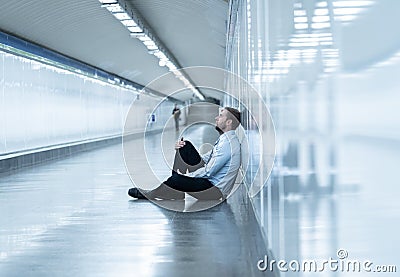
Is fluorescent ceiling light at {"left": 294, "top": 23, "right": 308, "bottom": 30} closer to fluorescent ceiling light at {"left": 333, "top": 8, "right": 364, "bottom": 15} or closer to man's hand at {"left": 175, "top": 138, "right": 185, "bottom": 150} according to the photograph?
fluorescent ceiling light at {"left": 333, "top": 8, "right": 364, "bottom": 15}

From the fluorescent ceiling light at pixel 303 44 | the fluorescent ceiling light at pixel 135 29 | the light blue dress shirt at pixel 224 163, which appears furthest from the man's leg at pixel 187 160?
the fluorescent ceiling light at pixel 135 29

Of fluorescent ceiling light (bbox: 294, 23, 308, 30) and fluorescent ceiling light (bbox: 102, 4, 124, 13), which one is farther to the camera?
fluorescent ceiling light (bbox: 102, 4, 124, 13)

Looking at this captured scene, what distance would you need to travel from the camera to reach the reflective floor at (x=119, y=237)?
5.19m

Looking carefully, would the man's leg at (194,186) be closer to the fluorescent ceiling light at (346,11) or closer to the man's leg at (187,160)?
the man's leg at (187,160)

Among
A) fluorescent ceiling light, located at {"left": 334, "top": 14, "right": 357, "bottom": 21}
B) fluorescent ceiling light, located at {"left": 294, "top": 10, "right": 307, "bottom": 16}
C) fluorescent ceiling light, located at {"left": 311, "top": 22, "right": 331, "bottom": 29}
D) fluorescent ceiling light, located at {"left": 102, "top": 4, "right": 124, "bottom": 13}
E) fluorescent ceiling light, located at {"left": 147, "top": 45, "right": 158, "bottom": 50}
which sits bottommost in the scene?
fluorescent ceiling light, located at {"left": 334, "top": 14, "right": 357, "bottom": 21}

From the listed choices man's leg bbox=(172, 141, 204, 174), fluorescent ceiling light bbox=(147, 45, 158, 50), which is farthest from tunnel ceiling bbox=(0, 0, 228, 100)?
man's leg bbox=(172, 141, 204, 174)

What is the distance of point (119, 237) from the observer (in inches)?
258

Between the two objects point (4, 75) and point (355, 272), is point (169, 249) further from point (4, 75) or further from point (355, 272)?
point (4, 75)

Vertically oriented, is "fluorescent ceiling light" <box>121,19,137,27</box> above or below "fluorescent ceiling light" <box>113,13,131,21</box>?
above

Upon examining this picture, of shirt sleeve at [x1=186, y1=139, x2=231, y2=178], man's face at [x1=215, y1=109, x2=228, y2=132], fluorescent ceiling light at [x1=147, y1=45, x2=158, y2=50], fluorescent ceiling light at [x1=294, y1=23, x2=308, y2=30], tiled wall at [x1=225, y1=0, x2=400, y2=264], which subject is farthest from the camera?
fluorescent ceiling light at [x1=147, y1=45, x2=158, y2=50]

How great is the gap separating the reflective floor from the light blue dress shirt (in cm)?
35

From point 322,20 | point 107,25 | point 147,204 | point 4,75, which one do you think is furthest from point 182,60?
point 322,20

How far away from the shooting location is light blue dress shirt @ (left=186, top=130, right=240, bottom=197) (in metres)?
8.84

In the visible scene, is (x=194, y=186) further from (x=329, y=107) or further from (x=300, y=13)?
(x=329, y=107)
